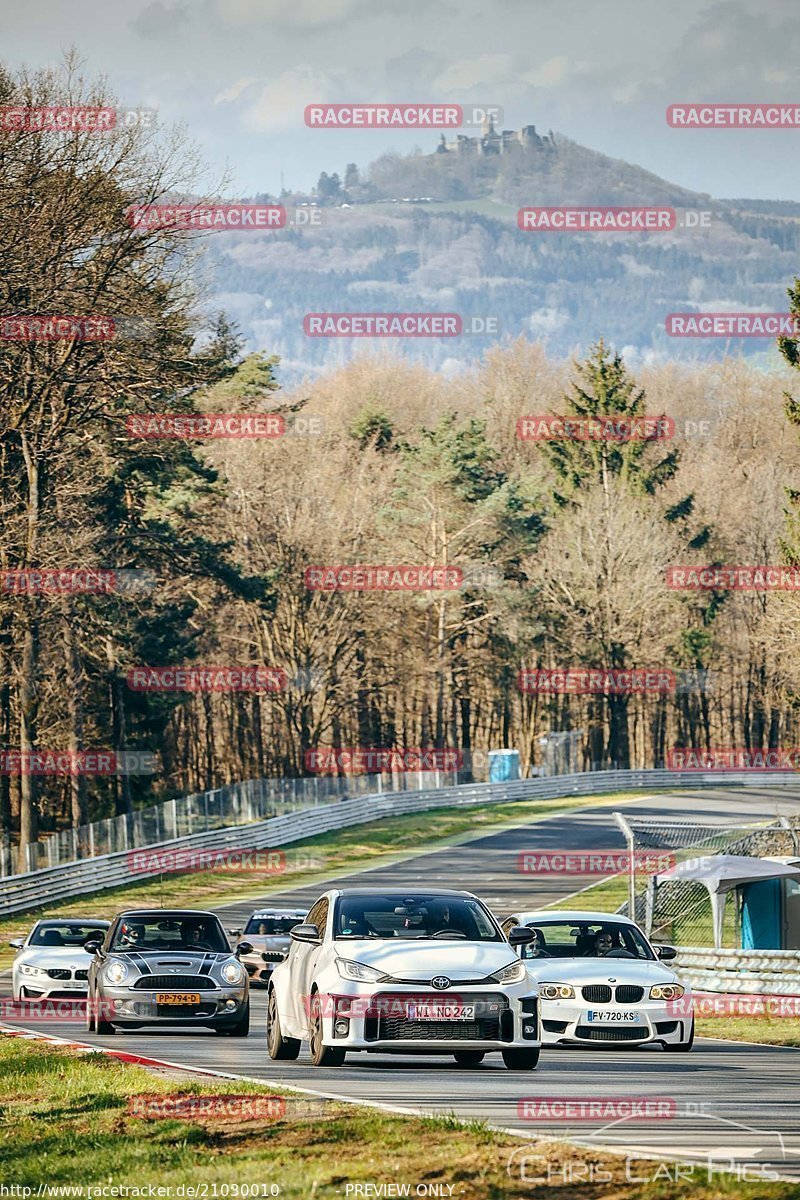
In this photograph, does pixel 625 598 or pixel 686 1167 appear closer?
pixel 686 1167

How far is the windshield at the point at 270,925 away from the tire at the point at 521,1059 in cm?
1622

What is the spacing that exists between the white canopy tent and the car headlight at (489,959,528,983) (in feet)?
38.2

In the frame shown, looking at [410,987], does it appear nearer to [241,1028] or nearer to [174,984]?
[174,984]

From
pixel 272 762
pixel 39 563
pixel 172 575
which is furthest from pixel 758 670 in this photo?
pixel 39 563

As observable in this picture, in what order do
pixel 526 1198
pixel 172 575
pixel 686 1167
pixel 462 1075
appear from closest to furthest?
pixel 526 1198, pixel 686 1167, pixel 462 1075, pixel 172 575

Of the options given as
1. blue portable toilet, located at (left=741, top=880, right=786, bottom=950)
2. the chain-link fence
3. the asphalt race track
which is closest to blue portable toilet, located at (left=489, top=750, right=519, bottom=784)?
the chain-link fence

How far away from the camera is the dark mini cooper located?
19.2 meters

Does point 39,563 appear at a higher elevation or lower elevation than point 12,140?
lower

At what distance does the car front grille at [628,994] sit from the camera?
1717 centimetres

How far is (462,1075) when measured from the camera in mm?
14625

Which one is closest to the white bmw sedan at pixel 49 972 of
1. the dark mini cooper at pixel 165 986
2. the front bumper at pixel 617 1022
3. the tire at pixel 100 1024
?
the tire at pixel 100 1024

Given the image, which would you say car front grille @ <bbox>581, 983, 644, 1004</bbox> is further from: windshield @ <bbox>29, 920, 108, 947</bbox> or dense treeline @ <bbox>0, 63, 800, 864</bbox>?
dense treeline @ <bbox>0, 63, 800, 864</bbox>

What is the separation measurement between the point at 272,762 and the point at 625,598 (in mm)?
18906

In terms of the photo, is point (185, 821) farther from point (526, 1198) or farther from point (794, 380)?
point (794, 380)
